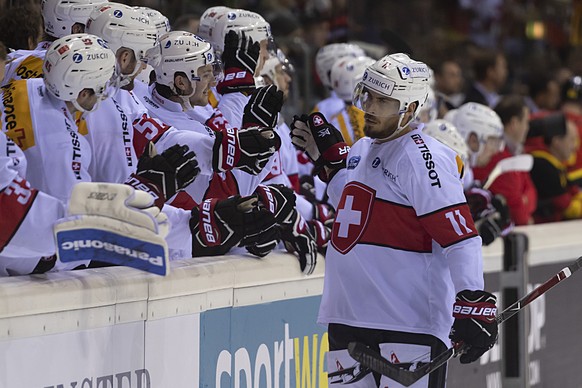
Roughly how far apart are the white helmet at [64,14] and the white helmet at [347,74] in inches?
93.4

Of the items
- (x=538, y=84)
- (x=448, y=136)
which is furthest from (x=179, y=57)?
(x=538, y=84)

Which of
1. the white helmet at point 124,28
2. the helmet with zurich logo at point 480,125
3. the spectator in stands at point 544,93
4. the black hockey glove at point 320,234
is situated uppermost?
the white helmet at point 124,28

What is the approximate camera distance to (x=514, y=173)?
7262 mm

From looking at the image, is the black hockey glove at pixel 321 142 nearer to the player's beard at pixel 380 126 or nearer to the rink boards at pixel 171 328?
the player's beard at pixel 380 126

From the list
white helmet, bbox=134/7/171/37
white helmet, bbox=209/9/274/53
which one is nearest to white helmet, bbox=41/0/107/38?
white helmet, bbox=134/7/171/37

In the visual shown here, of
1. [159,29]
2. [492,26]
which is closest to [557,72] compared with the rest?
[492,26]

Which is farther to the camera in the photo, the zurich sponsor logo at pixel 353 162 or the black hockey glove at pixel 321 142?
the black hockey glove at pixel 321 142

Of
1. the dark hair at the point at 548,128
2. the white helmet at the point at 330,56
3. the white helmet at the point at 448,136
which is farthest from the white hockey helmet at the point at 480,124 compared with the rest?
the dark hair at the point at 548,128

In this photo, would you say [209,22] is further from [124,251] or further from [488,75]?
[488,75]

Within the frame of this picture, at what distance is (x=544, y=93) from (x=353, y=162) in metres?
6.75

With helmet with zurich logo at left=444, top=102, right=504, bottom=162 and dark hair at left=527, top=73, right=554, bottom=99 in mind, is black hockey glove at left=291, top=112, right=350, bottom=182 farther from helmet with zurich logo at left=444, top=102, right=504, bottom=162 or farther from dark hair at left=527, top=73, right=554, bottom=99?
dark hair at left=527, top=73, right=554, bottom=99

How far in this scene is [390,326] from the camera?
4227 mm

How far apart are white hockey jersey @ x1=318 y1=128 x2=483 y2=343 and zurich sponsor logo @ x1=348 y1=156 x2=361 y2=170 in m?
0.14

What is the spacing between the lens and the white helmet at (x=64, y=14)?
15.8ft
